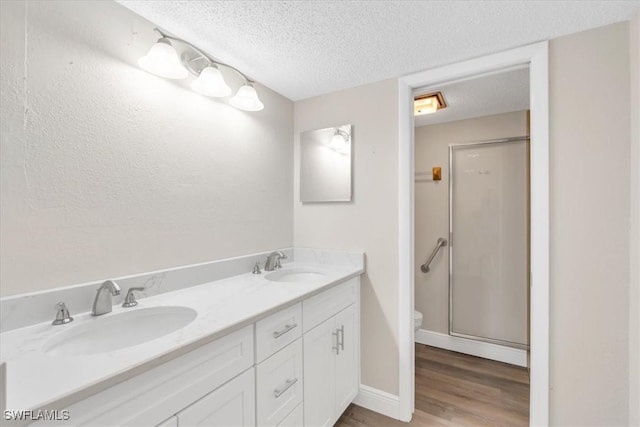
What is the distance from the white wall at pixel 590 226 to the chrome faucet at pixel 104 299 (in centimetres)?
200

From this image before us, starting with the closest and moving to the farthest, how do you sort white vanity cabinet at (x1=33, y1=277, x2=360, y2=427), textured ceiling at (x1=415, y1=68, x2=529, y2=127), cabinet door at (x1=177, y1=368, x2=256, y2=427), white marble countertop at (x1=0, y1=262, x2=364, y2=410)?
Result: white marble countertop at (x1=0, y1=262, x2=364, y2=410)
white vanity cabinet at (x1=33, y1=277, x2=360, y2=427)
cabinet door at (x1=177, y1=368, x2=256, y2=427)
textured ceiling at (x1=415, y1=68, x2=529, y2=127)

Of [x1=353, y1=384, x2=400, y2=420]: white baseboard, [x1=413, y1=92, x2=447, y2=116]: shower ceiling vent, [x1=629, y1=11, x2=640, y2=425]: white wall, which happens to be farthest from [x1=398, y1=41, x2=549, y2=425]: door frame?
[x1=353, y1=384, x2=400, y2=420]: white baseboard

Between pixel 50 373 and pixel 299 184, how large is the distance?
1.68 m

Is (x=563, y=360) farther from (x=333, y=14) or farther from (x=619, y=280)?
(x=333, y=14)

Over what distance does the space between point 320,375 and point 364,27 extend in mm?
1740

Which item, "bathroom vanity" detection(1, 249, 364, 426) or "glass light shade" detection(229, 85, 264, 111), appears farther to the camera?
"glass light shade" detection(229, 85, 264, 111)

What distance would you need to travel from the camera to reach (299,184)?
84.1 inches

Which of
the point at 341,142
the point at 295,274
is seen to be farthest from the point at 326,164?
the point at 295,274

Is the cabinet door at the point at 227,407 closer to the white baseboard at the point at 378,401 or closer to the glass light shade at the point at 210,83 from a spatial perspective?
the white baseboard at the point at 378,401

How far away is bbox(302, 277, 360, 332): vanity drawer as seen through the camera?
4.45ft

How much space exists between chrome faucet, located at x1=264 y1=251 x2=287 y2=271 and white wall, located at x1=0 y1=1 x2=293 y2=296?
0.77 ft

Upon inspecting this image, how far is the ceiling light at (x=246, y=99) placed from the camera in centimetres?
157

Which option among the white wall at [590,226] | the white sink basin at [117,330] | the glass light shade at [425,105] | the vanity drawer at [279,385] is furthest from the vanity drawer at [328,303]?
the glass light shade at [425,105]

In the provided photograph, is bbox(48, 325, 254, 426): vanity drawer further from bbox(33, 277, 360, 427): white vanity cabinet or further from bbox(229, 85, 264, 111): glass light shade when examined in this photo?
bbox(229, 85, 264, 111): glass light shade
